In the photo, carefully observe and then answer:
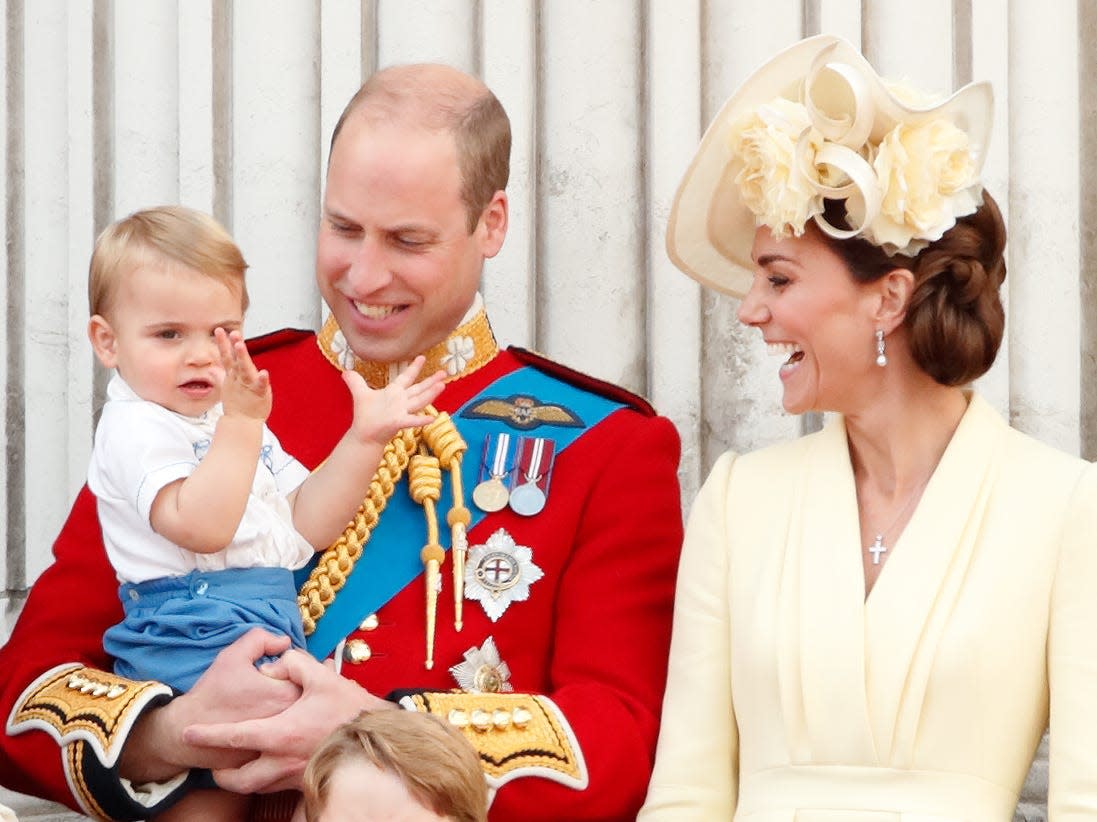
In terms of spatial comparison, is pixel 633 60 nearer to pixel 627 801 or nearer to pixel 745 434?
pixel 745 434

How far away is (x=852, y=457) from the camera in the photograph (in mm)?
3715

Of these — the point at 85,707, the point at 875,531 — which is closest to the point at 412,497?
the point at 85,707

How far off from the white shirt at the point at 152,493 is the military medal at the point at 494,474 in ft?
0.97

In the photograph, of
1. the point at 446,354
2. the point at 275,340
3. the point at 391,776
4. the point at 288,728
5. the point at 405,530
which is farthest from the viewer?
the point at 275,340

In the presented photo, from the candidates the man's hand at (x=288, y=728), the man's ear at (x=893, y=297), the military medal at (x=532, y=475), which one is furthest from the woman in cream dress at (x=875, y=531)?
the man's hand at (x=288, y=728)

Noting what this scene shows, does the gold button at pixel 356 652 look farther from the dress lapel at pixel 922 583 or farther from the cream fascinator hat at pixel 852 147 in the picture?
the cream fascinator hat at pixel 852 147

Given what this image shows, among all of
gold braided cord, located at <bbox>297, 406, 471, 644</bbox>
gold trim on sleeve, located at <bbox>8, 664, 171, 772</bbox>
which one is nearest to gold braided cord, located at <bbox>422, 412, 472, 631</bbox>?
gold braided cord, located at <bbox>297, 406, 471, 644</bbox>

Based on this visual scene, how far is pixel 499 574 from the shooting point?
3736 mm

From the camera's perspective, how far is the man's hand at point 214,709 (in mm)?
3436

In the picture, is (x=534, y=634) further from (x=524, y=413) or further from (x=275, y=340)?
(x=275, y=340)

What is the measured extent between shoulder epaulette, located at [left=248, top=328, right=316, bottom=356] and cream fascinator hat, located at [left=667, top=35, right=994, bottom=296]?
32.3 inches

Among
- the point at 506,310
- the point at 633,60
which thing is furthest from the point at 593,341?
the point at 633,60

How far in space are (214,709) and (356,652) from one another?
0.99 ft

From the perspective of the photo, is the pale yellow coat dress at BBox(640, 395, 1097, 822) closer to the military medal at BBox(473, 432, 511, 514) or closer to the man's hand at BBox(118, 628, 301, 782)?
the military medal at BBox(473, 432, 511, 514)
